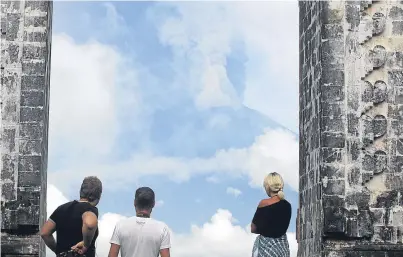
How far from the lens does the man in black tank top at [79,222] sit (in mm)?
6615

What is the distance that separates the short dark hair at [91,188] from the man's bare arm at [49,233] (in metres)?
0.38

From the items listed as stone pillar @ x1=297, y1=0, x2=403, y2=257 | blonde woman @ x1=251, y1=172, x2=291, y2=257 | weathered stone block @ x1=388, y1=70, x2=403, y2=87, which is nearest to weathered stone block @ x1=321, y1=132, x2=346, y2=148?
stone pillar @ x1=297, y1=0, x2=403, y2=257

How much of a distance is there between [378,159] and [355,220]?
0.87 meters

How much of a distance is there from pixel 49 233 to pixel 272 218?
2.10 meters

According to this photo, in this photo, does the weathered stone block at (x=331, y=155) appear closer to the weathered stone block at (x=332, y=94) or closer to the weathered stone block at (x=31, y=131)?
the weathered stone block at (x=332, y=94)

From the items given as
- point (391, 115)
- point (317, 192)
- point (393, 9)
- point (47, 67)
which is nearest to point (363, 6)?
point (393, 9)

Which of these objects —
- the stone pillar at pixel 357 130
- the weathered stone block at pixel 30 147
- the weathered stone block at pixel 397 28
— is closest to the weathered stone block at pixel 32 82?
the weathered stone block at pixel 30 147

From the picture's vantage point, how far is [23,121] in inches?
409

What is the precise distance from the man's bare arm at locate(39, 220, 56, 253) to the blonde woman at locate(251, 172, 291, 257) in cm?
191

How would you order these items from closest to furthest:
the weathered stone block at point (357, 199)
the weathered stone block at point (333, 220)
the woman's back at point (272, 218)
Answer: the woman's back at point (272, 218) → the weathered stone block at point (333, 220) → the weathered stone block at point (357, 199)

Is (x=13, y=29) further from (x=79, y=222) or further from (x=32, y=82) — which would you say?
(x=79, y=222)

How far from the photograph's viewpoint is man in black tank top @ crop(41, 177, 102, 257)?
6615 mm

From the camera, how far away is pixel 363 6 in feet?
35.0

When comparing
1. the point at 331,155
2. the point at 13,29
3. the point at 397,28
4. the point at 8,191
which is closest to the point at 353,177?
Answer: the point at 331,155
